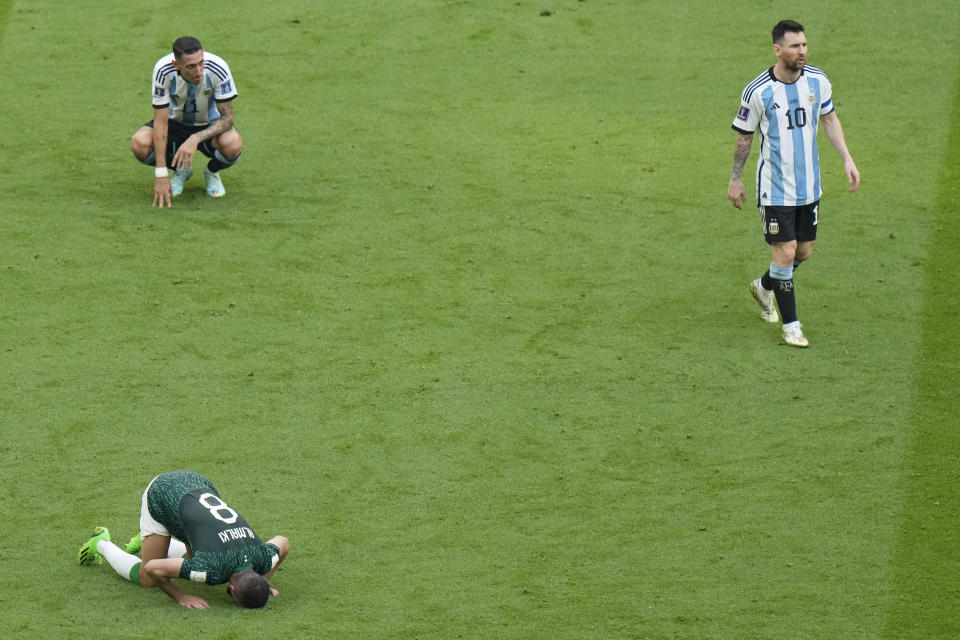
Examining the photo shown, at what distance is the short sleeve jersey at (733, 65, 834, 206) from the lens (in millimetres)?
7941

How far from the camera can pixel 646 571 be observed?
628cm

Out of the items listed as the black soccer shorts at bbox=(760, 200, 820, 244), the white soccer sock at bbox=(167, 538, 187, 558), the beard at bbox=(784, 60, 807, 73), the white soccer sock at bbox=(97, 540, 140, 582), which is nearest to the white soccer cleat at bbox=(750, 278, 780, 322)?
the black soccer shorts at bbox=(760, 200, 820, 244)

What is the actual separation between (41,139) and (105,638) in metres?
5.95

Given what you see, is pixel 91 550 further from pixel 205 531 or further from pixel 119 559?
pixel 205 531

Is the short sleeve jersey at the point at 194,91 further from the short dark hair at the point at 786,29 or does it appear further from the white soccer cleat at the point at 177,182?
the short dark hair at the point at 786,29

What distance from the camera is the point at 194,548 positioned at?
5.86 m

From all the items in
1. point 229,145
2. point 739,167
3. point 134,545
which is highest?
point 739,167

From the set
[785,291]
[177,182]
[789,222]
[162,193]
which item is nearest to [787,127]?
[789,222]

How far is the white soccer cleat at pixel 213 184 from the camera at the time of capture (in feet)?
32.8

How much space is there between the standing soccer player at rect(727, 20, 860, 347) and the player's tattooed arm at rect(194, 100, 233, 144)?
3.48 metres

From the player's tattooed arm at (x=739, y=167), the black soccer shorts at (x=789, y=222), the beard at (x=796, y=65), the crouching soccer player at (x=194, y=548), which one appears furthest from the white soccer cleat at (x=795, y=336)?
the crouching soccer player at (x=194, y=548)

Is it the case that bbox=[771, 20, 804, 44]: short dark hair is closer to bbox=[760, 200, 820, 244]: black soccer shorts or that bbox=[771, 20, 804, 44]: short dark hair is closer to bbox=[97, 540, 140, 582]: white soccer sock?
bbox=[760, 200, 820, 244]: black soccer shorts

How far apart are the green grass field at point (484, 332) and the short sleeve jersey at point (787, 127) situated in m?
0.92

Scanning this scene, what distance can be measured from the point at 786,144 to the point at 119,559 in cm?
419
